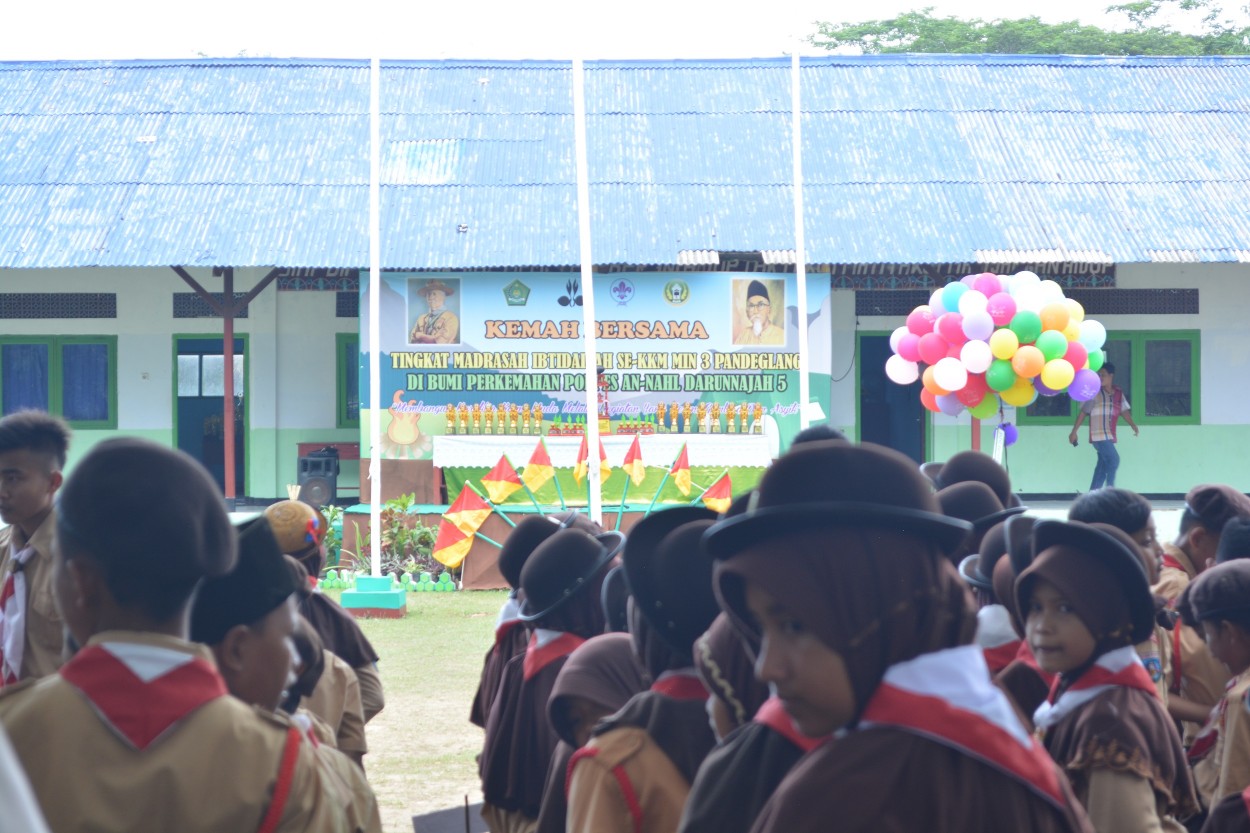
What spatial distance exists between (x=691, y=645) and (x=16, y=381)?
15.2 metres

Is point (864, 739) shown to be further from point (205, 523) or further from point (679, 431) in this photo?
point (679, 431)

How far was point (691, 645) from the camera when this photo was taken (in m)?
2.41

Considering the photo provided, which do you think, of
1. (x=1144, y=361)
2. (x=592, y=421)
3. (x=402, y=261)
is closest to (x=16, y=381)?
(x=402, y=261)

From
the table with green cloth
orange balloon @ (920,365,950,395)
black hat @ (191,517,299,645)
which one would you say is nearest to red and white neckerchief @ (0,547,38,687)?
black hat @ (191,517,299,645)

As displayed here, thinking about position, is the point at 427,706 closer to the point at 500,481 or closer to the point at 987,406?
the point at 500,481

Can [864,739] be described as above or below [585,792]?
above

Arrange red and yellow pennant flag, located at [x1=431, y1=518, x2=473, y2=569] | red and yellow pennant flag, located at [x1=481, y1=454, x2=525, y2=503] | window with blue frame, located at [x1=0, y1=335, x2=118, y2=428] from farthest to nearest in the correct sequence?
window with blue frame, located at [x1=0, y1=335, x2=118, y2=428], red and yellow pennant flag, located at [x1=481, y1=454, x2=525, y2=503], red and yellow pennant flag, located at [x1=431, y1=518, x2=473, y2=569]

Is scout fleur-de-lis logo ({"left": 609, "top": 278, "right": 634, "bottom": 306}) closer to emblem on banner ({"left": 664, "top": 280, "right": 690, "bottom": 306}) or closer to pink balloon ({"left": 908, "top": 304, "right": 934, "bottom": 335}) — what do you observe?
emblem on banner ({"left": 664, "top": 280, "right": 690, "bottom": 306})

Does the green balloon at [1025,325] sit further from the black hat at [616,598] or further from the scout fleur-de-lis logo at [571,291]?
the black hat at [616,598]

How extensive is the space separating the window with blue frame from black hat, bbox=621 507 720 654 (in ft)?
48.0

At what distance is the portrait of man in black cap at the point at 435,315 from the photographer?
14203mm

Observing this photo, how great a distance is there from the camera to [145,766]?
172cm

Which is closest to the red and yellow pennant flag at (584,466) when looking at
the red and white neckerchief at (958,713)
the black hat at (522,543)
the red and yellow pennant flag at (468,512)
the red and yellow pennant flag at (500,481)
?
the red and yellow pennant flag at (500,481)

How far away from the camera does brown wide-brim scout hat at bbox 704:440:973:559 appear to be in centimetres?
154
